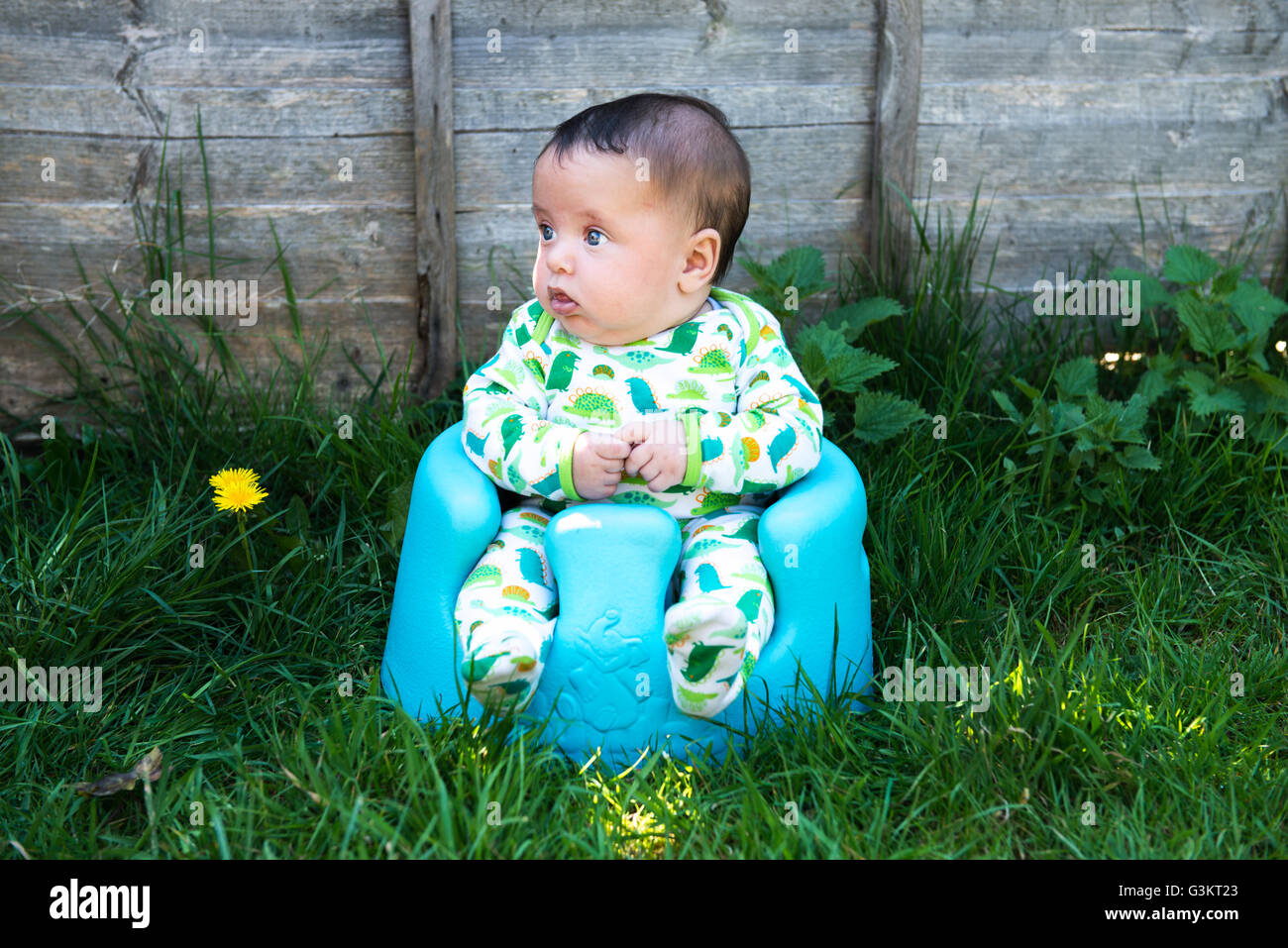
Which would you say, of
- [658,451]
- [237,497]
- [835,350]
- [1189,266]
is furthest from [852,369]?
[237,497]

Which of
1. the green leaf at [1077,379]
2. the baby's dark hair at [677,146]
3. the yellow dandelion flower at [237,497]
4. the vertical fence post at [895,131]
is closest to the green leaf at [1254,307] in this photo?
the green leaf at [1077,379]

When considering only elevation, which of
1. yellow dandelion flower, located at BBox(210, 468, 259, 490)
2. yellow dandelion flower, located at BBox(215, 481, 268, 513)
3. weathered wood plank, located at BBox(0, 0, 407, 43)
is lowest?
yellow dandelion flower, located at BBox(215, 481, 268, 513)

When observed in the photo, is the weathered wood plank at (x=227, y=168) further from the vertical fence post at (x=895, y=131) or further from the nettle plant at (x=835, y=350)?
the vertical fence post at (x=895, y=131)

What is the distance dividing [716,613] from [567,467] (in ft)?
1.34

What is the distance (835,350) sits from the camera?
2549 mm

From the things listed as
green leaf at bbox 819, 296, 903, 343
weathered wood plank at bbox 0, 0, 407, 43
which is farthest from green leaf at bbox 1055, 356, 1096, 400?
weathered wood plank at bbox 0, 0, 407, 43

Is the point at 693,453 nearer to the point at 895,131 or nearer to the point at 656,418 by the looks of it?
the point at 656,418

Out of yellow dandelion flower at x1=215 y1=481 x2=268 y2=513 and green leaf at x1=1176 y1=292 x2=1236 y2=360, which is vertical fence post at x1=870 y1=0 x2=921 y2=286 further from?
yellow dandelion flower at x1=215 y1=481 x2=268 y2=513

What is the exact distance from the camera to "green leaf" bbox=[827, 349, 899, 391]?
251 centimetres

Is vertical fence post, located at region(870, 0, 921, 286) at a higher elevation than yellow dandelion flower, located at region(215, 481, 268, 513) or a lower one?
higher

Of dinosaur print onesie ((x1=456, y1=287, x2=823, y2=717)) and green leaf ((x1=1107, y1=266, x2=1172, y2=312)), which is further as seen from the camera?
green leaf ((x1=1107, y1=266, x2=1172, y2=312))

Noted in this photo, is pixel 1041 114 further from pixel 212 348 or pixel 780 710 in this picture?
pixel 212 348

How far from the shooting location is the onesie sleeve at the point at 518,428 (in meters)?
1.97

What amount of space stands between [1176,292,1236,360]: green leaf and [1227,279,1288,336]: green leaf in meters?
0.05
